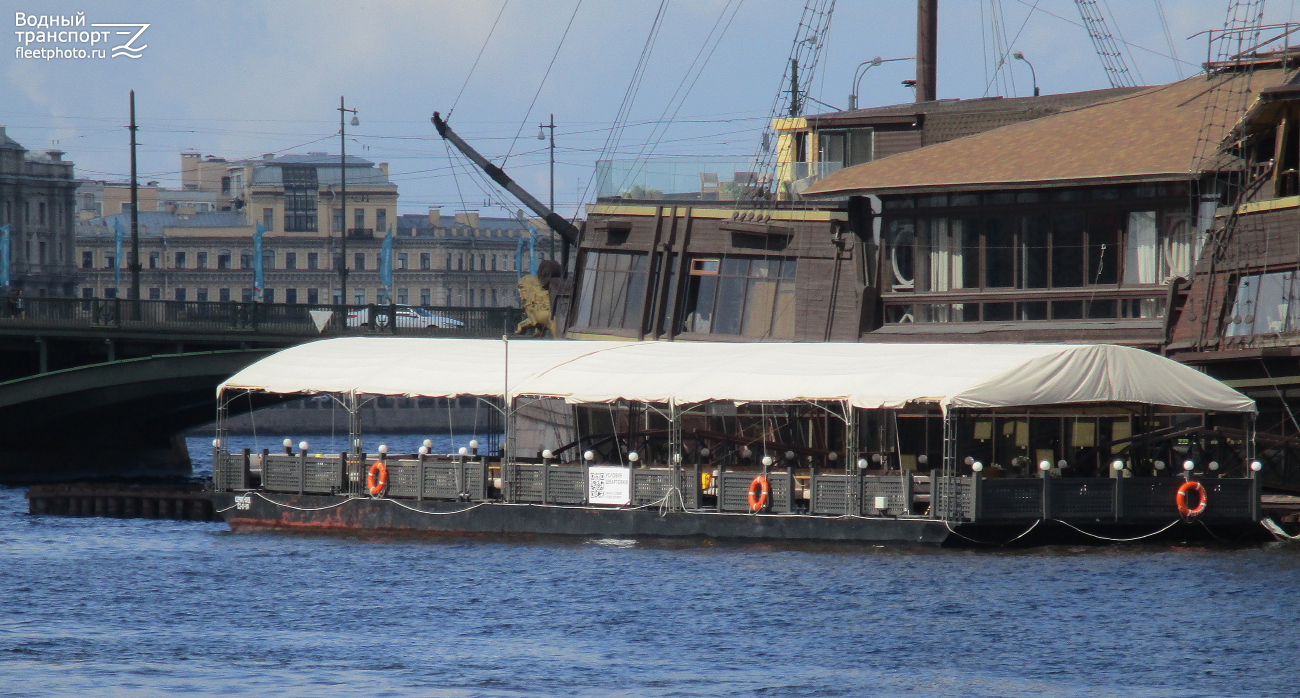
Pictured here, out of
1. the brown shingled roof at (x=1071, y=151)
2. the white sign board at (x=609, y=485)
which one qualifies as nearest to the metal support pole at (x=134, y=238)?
the brown shingled roof at (x=1071, y=151)

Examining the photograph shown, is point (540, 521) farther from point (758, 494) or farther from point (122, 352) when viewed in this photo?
point (122, 352)

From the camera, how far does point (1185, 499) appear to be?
36.2 meters

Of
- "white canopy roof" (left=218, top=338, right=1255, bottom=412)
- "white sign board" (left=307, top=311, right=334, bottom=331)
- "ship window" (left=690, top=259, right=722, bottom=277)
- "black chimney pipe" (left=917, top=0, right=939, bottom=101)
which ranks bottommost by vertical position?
"white canopy roof" (left=218, top=338, right=1255, bottom=412)

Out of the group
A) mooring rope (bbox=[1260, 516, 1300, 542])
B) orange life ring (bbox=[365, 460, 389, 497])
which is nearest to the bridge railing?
orange life ring (bbox=[365, 460, 389, 497])

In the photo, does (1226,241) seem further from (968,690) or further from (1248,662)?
(968,690)

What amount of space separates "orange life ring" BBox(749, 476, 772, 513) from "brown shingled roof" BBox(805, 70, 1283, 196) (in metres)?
11.1

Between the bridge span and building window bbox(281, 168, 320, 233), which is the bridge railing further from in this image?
building window bbox(281, 168, 320, 233)

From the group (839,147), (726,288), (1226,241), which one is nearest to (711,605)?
(1226,241)

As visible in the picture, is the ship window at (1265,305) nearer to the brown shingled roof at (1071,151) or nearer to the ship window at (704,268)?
the brown shingled roof at (1071,151)

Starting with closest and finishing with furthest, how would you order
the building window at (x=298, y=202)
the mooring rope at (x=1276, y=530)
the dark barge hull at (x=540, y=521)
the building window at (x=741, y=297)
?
the dark barge hull at (x=540, y=521) → the mooring rope at (x=1276, y=530) → the building window at (x=741, y=297) → the building window at (x=298, y=202)

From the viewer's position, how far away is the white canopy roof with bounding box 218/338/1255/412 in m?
36.0

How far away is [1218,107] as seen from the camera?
45438mm

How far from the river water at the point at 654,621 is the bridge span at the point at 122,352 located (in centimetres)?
2013

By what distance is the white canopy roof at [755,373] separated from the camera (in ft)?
118
